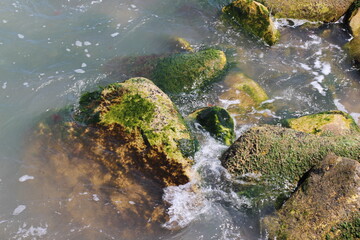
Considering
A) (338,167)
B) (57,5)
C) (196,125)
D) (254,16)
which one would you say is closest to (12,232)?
(196,125)

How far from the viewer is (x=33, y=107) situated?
6535mm

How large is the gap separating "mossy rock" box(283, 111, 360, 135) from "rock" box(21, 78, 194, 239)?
2070 millimetres

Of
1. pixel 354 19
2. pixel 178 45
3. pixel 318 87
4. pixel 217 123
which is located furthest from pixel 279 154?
pixel 354 19

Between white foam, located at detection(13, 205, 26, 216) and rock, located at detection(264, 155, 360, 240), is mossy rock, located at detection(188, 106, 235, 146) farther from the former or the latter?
white foam, located at detection(13, 205, 26, 216)

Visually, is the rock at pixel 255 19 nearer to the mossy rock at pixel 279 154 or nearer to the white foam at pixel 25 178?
the mossy rock at pixel 279 154

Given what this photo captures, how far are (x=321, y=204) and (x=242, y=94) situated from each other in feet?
10.2

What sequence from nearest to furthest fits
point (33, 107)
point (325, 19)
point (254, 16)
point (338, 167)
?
point (338, 167), point (33, 107), point (254, 16), point (325, 19)

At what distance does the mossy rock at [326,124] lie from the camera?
564cm

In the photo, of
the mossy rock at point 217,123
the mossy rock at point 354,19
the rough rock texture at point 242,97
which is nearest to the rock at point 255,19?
the rough rock texture at point 242,97

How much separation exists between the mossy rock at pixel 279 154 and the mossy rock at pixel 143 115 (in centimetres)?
80

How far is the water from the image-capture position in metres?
4.73

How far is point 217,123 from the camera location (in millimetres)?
5820

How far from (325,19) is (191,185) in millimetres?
6818

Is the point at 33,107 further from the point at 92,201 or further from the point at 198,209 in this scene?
the point at 198,209
